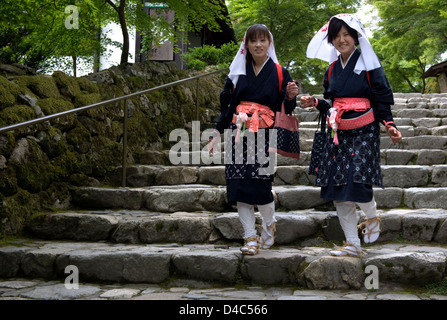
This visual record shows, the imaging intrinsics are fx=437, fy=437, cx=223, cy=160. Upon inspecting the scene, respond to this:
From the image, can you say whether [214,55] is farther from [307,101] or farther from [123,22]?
[307,101]

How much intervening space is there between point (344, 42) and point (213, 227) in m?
1.86

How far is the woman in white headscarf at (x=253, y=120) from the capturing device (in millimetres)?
3281

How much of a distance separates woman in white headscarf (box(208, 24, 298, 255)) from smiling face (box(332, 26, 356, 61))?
428mm

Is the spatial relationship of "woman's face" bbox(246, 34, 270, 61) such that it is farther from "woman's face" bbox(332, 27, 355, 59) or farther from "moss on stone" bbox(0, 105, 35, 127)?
"moss on stone" bbox(0, 105, 35, 127)

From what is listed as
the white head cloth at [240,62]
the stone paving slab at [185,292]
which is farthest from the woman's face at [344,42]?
the stone paving slab at [185,292]

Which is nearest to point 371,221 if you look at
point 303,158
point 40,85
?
point 303,158

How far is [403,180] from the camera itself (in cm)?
455

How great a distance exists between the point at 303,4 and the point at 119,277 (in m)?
12.8

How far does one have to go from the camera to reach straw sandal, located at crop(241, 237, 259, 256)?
3.22 meters

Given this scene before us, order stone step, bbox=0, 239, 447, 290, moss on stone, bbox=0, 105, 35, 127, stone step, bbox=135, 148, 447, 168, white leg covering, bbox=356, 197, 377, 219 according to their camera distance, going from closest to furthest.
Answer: stone step, bbox=0, 239, 447, 290, white leg covering, bbox=356, 197, 377, 219, moss on stone, bbox=0, 105, 35, 127, stone step, bbox=135, 148, 447, 168

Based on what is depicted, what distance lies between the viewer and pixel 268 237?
3.45 metres

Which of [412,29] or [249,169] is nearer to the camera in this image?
[249,169]

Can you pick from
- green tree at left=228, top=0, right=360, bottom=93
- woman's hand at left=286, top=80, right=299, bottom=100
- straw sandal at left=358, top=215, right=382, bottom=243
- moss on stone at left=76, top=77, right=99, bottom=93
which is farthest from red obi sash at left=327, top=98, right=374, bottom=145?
green tree at left=228, top=0, right=360, bottom=93
